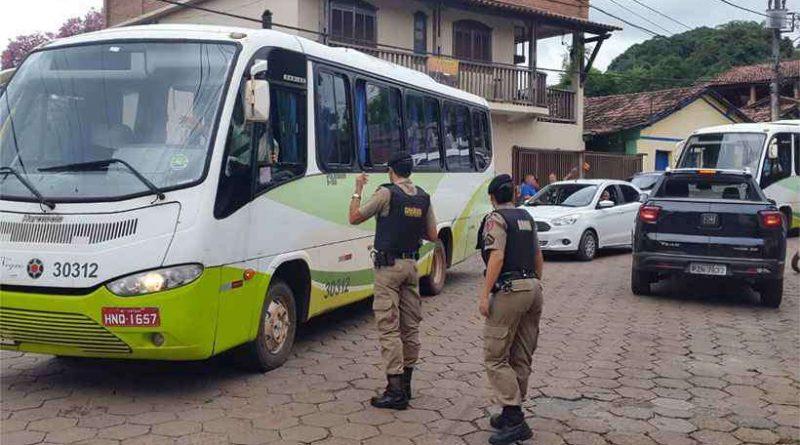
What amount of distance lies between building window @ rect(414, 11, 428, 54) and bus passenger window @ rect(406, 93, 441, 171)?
38.3 ft

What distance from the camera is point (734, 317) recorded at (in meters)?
8.98

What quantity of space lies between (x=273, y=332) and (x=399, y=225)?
5.04 ft

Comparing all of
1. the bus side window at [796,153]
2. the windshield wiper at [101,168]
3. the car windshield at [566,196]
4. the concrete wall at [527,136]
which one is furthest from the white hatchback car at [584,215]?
the windshield wiper at [101,168]

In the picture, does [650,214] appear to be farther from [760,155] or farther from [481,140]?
[760,155]

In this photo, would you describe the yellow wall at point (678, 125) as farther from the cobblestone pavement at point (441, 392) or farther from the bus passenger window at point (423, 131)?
the cobblestone pavement at point (441, 392)

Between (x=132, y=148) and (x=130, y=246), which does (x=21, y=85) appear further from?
(x=130, y=246)

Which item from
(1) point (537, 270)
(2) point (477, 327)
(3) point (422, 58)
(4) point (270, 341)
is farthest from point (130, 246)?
(3) point (422, 58)

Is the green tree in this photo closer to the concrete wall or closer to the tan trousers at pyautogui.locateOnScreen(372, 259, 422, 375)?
the concrete wall

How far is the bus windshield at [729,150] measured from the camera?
60.1ft

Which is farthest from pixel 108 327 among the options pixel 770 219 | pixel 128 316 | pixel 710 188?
pixel 710 188

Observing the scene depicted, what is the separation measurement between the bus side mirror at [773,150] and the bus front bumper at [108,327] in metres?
16.6

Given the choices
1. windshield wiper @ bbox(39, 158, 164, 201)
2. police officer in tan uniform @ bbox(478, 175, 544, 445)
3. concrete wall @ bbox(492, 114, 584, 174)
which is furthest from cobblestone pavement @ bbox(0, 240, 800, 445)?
concrete wall @ bbox(492, 114, 584, 174)

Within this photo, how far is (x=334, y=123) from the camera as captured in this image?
7.32m

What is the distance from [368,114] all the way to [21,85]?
3.35 metres
